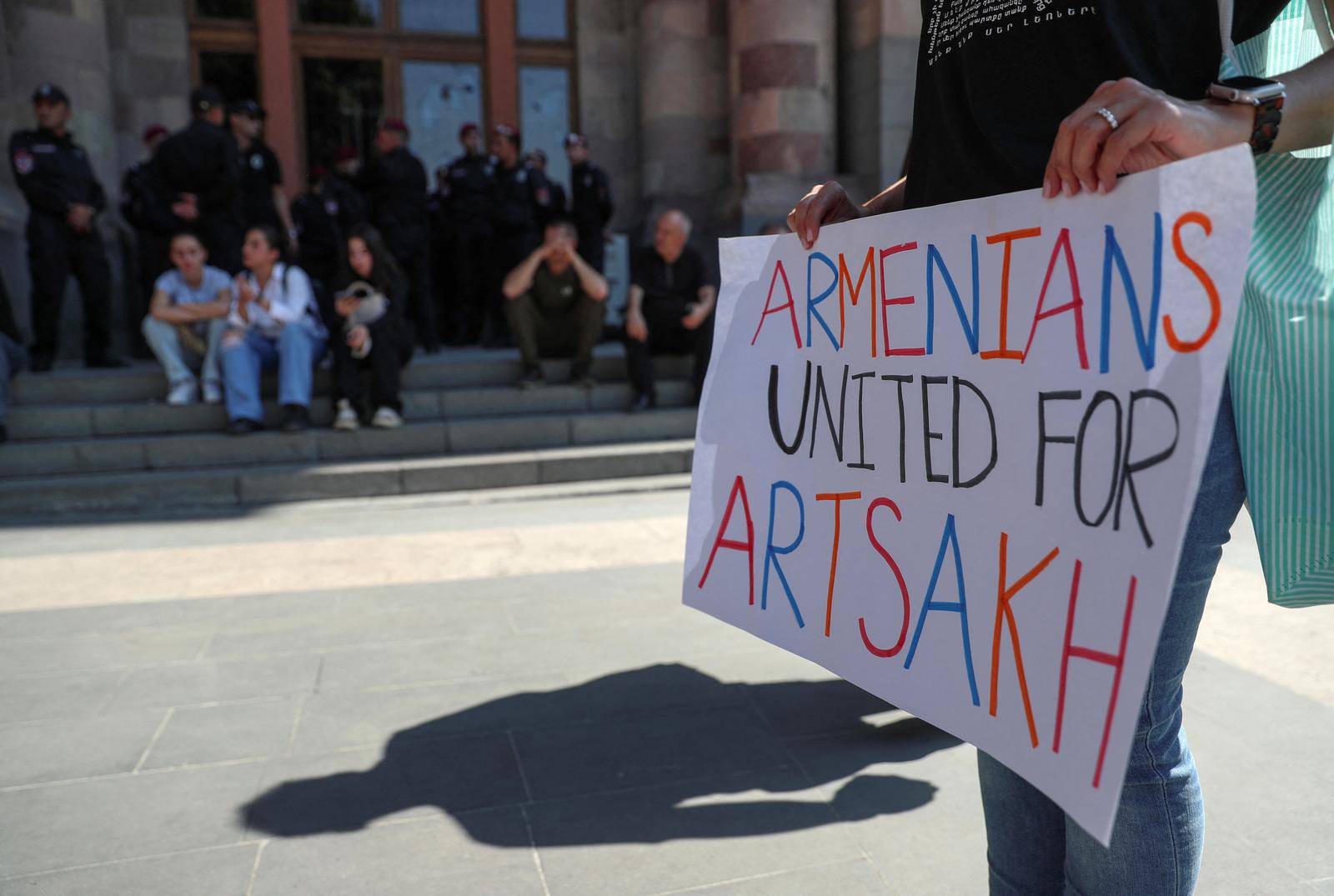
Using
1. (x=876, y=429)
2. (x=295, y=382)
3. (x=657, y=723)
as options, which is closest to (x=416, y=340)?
(x=295, y=382)

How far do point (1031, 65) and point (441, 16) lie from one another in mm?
12059

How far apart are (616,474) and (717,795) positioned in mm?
4956

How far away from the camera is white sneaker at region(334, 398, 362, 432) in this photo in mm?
7402

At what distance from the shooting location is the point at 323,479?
6.86 metres

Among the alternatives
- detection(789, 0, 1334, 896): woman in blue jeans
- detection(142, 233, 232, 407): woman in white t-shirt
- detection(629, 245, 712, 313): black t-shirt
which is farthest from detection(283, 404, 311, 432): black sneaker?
detection(789, 0, 1334, 896): woman in blue jeans

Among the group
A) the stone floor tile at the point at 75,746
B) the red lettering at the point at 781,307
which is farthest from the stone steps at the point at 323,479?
the red lettering at the point at 781,307

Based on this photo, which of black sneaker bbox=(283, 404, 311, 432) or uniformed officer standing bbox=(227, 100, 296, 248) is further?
uniformed officer standing bbox=(227, 100, 296, 248)

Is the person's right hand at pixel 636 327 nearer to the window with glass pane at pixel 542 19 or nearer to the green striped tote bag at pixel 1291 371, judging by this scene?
the window with glass pane at pixel 542 19

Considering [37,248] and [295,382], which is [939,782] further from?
[37,248]

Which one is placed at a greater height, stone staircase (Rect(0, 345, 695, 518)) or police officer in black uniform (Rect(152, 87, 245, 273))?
police officer in black uniform (Rect(152, 87, 245, 273))

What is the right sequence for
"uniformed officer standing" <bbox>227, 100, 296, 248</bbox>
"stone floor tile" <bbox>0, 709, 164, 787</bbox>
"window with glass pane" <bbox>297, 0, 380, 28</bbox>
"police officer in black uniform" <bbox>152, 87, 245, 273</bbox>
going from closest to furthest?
"stone floor tile" <bbox>0, 709, 164, 787</bbox> → "police officer in black uniform" <bbox>152, 87, 245, 273</bbox> → "uniformed officer standing" <bbox>227, 100, 296, 248</bbox> → "window with glass pane" <bbox>297, 0, 380, 28</bbox>

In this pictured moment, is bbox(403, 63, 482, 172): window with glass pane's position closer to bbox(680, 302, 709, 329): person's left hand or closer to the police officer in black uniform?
the police officer in black uniform

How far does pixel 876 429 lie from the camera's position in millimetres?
1626

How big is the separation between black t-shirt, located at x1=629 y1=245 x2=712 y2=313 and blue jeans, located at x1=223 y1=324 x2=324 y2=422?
2510 millimetres
